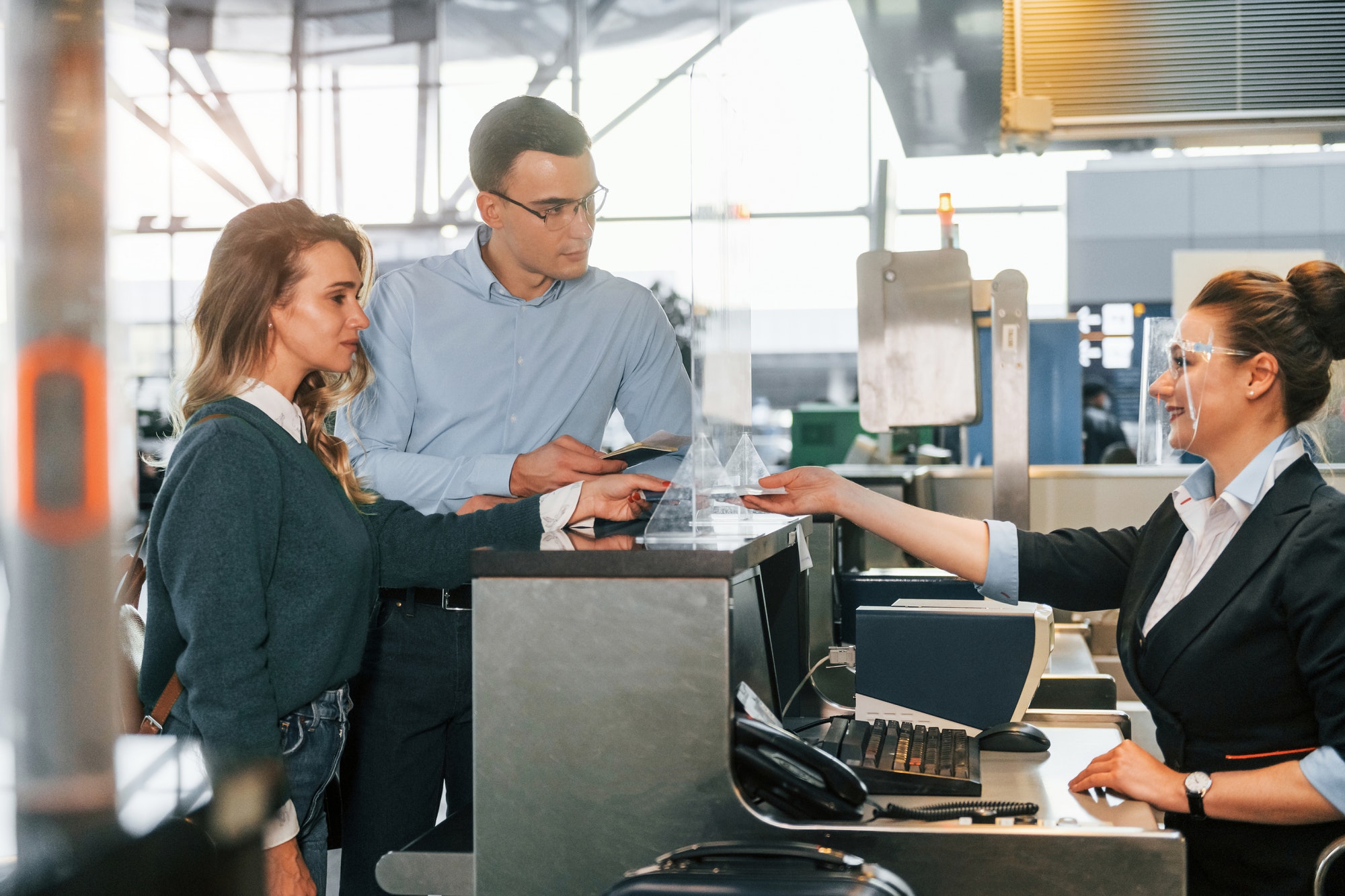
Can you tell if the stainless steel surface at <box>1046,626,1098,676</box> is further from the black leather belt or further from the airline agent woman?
the black leather belt

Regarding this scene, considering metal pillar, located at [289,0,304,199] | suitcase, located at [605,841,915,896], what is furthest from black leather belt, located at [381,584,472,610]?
metal pillar, located at [289,0,304,199]

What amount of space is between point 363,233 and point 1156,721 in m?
1.38

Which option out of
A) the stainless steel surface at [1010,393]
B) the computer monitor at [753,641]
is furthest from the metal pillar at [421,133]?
the computer monitor at [753,641]

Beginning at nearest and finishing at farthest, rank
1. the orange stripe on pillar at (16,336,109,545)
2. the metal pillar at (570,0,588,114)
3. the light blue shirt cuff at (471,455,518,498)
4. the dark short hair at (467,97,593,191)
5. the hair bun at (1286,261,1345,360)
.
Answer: the orange stripe on pillar at (16,336,109,545) → the hair bun at (1286,261,1345,360) → the light blue shirt cuff at (471,455,518,498) → the dark short hair at (467,97,593,191) → the metal pillar at (570,0,588,114)

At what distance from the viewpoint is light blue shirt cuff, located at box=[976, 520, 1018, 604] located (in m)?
1.86

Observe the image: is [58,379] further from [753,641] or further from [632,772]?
[753,641]

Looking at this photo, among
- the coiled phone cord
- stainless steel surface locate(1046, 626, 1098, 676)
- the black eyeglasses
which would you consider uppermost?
the black eyeglasses

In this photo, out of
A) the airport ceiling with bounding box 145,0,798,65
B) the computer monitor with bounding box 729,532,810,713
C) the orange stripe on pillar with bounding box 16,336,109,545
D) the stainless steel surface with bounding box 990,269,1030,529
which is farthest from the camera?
the airport ceiling with bounding box 145,0,798,65

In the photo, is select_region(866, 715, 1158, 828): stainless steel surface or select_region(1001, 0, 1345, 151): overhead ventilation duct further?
select_region(1001, 0, 1345, 151): overhead ventilation duct

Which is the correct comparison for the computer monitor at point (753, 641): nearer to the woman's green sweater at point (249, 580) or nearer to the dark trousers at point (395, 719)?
the woman's green sweater at point (249, 580)

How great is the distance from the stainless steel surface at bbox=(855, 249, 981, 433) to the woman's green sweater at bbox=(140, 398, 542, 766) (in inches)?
44.7

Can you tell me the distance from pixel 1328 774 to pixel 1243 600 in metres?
0.22

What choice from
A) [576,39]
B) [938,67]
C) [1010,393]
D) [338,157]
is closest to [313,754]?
[1010,393]

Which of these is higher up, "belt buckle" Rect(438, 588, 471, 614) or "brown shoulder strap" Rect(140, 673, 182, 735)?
"belt buckle" Rect(438, 588, 471, 614)
